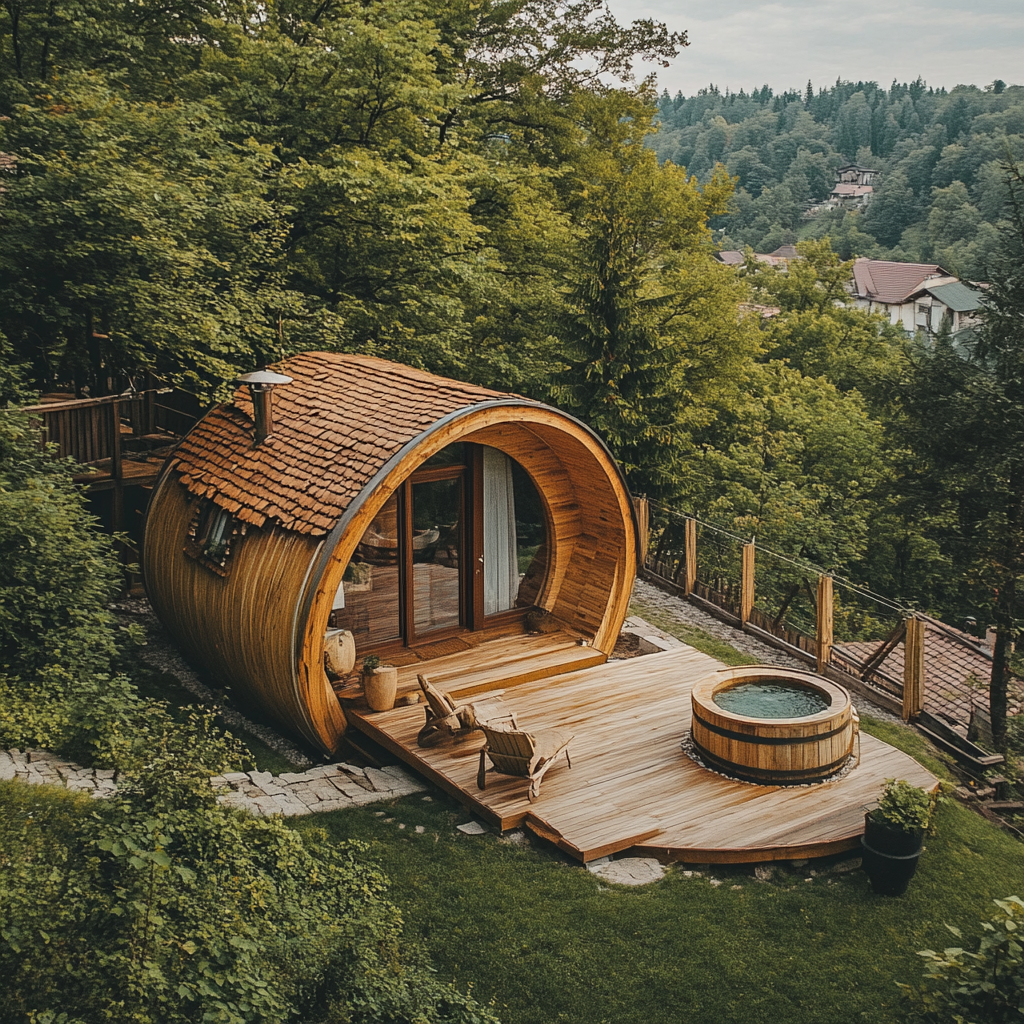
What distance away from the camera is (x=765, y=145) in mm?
111750

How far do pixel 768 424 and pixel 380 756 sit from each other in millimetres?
19613

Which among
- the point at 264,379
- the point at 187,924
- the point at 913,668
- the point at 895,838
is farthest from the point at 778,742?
the point at 264,379

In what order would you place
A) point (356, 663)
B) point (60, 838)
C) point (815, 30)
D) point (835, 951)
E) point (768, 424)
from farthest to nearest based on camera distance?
1. point (815, 30)
2. point (768, 424)
3. point (356, 663)
4. point (835, 951)
5. point (60, 838)

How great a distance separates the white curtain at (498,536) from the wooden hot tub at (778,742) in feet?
12.7

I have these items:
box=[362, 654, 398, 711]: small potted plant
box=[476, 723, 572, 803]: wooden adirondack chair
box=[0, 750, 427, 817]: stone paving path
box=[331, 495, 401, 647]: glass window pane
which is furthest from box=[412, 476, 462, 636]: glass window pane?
box=[476, 723, 572, 803]: wooden adirondack chair

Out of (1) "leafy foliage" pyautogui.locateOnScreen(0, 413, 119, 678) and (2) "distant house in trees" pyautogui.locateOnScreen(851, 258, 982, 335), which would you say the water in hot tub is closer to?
(1) "leafy foliage" pyautogui.locateOnScreen(0, 413, 119, 678)

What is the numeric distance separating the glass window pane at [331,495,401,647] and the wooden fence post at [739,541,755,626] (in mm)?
5428

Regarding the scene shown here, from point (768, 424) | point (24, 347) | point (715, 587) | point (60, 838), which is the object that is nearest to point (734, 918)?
point (60, 838)

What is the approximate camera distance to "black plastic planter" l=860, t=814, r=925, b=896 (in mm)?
7676

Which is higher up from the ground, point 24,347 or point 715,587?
point 24,347

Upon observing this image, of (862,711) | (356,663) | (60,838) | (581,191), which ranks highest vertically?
(581,191)

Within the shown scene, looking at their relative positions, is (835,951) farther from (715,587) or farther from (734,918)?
(715,587)

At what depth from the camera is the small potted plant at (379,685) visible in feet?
34.1

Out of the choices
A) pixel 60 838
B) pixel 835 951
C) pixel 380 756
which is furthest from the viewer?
pixel 380 756
